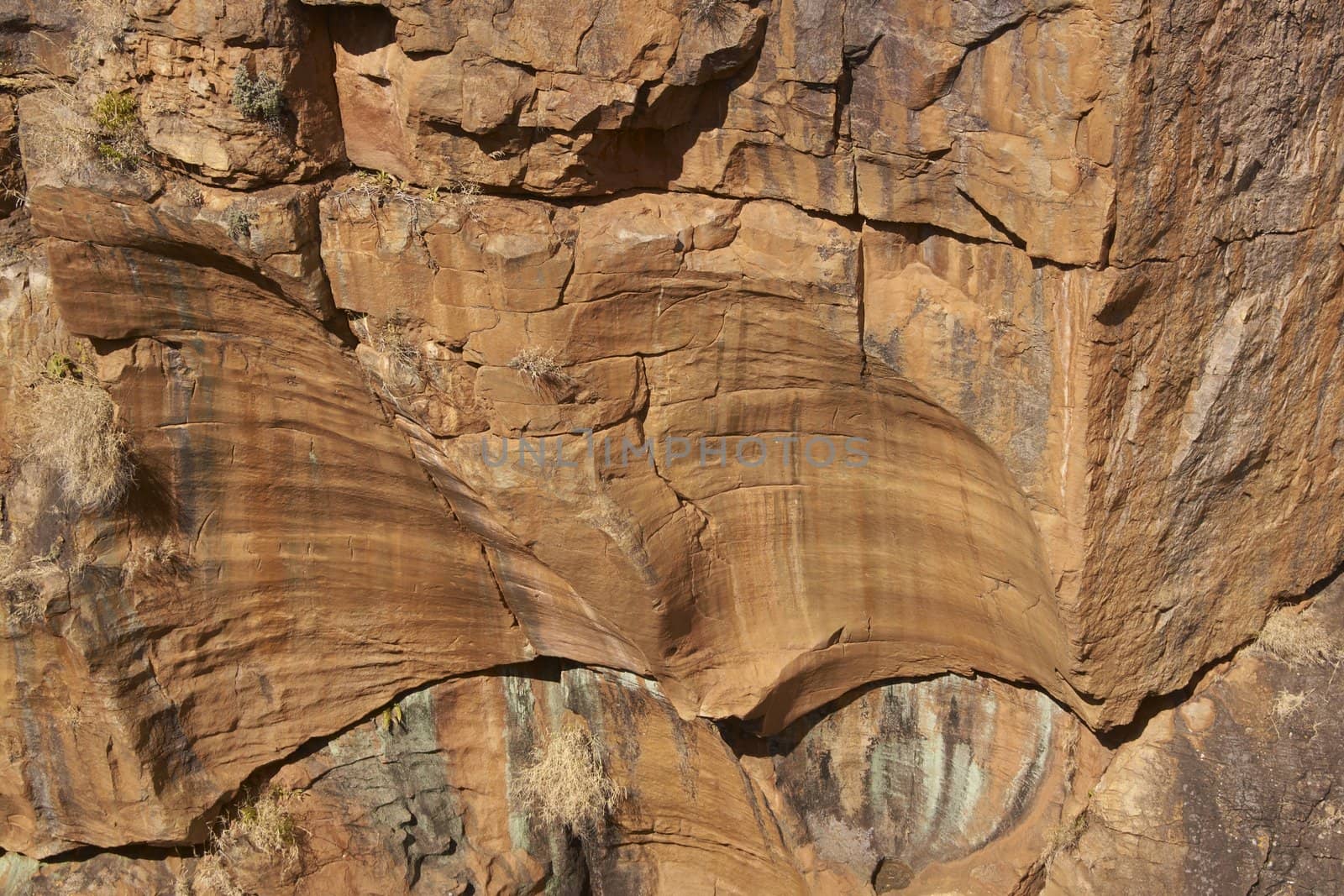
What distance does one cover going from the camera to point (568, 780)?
27.3ft

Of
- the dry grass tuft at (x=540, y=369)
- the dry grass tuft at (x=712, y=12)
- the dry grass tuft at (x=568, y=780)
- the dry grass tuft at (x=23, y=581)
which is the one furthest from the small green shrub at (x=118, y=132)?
the dry grass tuft at (x=568, y=780)

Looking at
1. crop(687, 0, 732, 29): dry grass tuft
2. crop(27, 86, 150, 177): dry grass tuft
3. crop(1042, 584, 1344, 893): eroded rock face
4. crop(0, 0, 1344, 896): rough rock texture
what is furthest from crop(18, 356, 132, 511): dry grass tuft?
crop(1042, 584, 1344, 893): eroded rock face

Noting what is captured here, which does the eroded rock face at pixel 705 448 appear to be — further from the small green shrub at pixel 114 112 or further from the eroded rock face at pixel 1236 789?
the small green shrub at pixel 114 112

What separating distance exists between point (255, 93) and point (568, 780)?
16.1 ft

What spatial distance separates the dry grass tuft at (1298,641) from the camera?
22.0 ft

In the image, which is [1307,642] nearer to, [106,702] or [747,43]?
[747,43]

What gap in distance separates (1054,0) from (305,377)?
14.8 feet

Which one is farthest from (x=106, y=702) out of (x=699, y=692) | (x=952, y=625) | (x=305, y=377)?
(x=952, y=625)

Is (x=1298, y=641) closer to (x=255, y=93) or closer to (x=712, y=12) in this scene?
(x=712, y=12)

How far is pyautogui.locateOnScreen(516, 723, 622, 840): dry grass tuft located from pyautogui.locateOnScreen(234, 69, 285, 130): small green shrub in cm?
459

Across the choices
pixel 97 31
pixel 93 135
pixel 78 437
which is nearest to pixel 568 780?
pixel 78 437

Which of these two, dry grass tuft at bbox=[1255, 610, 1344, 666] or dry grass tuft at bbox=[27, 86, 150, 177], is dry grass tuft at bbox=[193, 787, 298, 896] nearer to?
dry grass tuft at bbox=[27, 86, 150, 177]

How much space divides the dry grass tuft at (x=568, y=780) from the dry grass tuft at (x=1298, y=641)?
437cm

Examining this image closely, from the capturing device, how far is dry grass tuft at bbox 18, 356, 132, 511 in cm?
689
